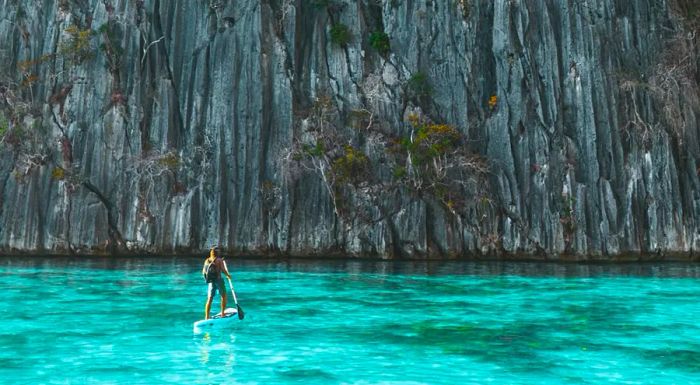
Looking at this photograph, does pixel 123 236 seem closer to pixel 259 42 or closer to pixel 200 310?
pixel 259 42

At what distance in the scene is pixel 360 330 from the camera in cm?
2177

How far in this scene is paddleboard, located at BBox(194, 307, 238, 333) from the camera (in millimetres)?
20984

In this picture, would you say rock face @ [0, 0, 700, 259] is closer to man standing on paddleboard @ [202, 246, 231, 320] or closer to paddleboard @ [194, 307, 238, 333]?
paddleboard @ [194, 307, 238, 333]

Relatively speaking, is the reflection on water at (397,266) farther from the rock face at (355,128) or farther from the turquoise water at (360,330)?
the rock face at (355,128)

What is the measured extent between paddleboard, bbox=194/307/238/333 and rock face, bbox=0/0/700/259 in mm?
28211

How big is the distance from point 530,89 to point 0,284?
33895 millimetres

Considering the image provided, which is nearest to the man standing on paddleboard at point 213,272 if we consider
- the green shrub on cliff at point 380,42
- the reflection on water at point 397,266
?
the reflection on water at point 397,266

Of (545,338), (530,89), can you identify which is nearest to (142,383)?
(545,338)

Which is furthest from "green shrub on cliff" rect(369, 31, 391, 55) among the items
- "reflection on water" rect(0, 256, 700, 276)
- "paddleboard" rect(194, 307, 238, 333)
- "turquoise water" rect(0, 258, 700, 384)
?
"paddleboard" rect(194, 307, 238, 333)

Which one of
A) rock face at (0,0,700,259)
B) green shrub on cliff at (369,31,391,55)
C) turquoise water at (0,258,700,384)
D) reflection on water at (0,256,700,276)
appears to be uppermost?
green shrub on cliff at (369,31,391,55)

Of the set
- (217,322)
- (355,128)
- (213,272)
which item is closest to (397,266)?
(355,128)

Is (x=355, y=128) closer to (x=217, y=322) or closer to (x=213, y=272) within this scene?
(x=213, y=272)

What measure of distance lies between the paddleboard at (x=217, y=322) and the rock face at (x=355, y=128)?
1111 inches

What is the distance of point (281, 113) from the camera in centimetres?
5425
